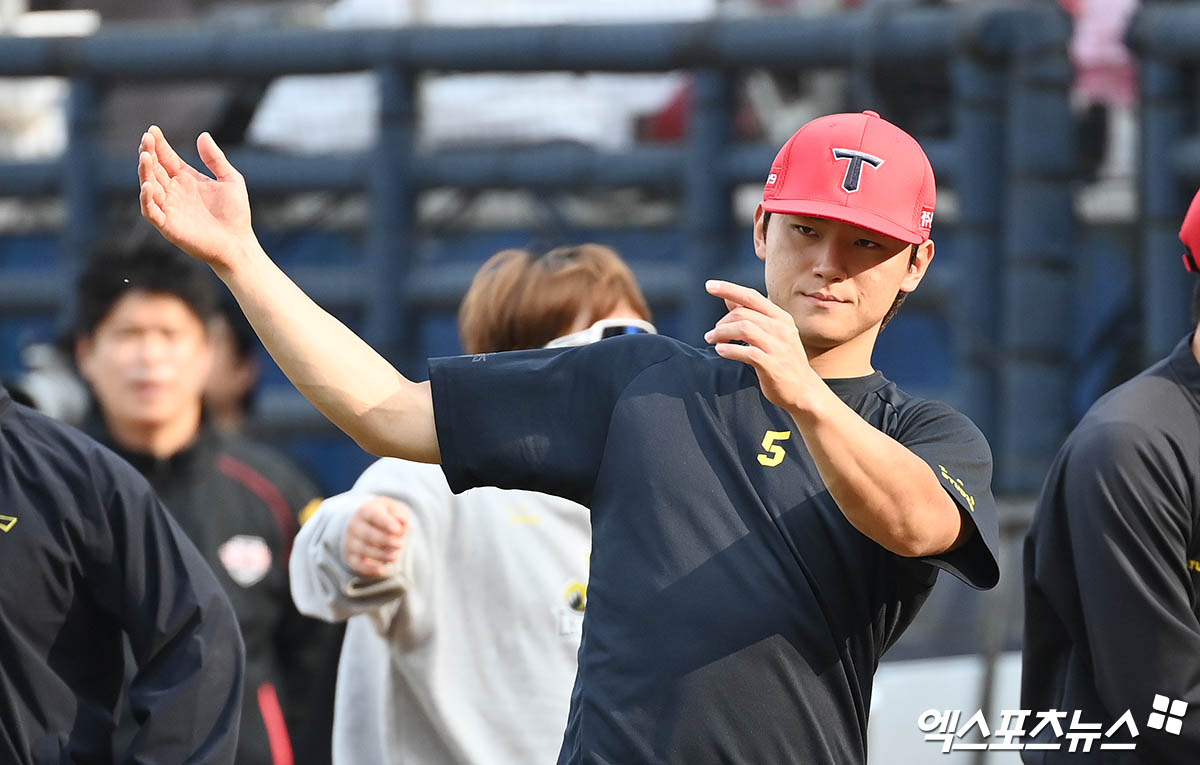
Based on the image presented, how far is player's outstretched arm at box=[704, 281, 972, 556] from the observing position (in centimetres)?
211

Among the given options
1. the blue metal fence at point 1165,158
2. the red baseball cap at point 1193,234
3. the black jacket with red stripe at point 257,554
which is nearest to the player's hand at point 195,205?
the red baseball cap at point 1193,234

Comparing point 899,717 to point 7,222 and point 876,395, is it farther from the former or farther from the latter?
point 7,222

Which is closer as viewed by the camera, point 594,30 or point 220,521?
point 220,521

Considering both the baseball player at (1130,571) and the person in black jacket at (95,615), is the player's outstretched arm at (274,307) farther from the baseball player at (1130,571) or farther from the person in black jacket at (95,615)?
the baseball player at (1130,571)

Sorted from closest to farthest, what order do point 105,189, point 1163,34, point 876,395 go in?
1. point 876,395
2. point 1163,34
3. point 105,189

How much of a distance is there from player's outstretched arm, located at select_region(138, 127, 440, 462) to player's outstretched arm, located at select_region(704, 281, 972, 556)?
458 millimetres

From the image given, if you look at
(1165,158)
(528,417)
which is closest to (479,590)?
(528,417)

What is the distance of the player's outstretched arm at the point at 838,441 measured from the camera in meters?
2.11

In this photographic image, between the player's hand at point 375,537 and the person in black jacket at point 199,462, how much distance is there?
101 centimetres

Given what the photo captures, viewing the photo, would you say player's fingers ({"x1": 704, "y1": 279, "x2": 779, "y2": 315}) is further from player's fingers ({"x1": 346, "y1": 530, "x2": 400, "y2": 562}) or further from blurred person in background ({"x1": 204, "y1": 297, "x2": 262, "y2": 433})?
blurred person in background ({"x1": 204, "y1": 297, "x2": 262, "y2": 433})

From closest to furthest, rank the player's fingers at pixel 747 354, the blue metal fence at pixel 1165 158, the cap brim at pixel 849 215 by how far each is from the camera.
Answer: the player's fingers at pixel 747 354 → the cap brim at pixel 849 215 → the blue metal fence at pixel 1165 158

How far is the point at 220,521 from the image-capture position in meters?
4.15

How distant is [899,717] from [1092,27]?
234 centimetres

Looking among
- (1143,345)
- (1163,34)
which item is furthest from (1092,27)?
(1143,345)
